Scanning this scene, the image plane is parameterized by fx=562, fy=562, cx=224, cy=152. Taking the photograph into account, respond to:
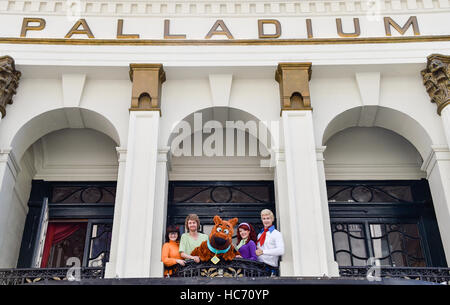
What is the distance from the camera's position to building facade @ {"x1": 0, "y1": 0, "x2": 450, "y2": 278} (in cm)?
1231

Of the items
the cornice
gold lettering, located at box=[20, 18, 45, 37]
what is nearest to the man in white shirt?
the cornice

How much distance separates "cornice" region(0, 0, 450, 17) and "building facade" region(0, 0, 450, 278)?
45mm

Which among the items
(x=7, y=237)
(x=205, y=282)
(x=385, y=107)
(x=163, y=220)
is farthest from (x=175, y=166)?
(x=205, y=282)

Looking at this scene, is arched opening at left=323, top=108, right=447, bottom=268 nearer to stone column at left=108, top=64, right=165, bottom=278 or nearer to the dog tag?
stone column at left=108, top=64, right=165, bottom=278

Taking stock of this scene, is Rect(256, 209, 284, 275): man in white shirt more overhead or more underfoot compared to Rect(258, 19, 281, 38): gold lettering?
more underfoot

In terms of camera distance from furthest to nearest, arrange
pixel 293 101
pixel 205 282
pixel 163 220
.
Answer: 1. pixel 293 101
2. pixel 163 220
3. pixel 205 282

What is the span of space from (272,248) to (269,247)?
66mm

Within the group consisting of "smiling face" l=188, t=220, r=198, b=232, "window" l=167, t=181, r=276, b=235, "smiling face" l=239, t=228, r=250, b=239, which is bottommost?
"smiling face" l=239, t=228, r=250, b=239

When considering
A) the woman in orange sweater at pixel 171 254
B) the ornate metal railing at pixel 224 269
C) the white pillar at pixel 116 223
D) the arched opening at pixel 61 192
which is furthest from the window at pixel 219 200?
the ornate metal railing at pixel 224 269

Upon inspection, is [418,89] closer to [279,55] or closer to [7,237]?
[279,55]

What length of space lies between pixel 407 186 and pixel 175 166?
6049mm

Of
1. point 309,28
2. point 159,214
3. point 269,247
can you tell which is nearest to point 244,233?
point 269,247

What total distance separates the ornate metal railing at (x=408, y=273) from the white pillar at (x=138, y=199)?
3.85 meters

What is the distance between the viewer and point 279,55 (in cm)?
1327
